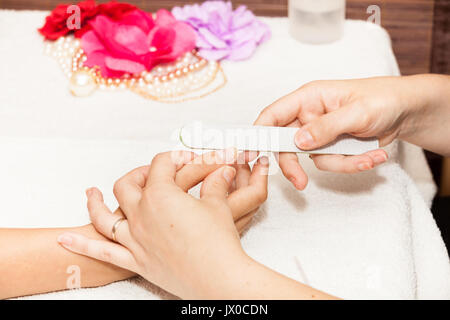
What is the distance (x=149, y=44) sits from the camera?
40.6 inches

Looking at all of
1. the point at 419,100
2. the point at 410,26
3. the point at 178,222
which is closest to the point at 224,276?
the point at 178,222

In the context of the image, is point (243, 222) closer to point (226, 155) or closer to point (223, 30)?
point (226, 155)

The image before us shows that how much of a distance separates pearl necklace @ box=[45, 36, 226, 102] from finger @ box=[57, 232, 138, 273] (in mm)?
351

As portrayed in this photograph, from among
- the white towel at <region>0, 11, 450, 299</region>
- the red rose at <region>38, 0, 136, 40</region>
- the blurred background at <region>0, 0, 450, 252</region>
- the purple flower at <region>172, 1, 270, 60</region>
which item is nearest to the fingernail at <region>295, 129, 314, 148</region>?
the white towel at <region>0, 11, 450, 299</region>

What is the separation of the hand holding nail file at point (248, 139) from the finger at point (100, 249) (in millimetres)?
157

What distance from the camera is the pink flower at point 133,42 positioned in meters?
1.01

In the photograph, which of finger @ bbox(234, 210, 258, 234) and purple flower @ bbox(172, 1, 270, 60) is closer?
finger @ bbox(234, 210, 258, 234)

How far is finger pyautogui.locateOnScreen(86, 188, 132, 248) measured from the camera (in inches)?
26.4

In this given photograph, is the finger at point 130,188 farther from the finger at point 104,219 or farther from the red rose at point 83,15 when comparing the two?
the red rose at point 83,15

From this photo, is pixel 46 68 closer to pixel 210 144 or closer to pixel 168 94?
pixel 168 94

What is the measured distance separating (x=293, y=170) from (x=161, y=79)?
1.22 feet

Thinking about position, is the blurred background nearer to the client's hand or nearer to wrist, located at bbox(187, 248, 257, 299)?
the client's hand
